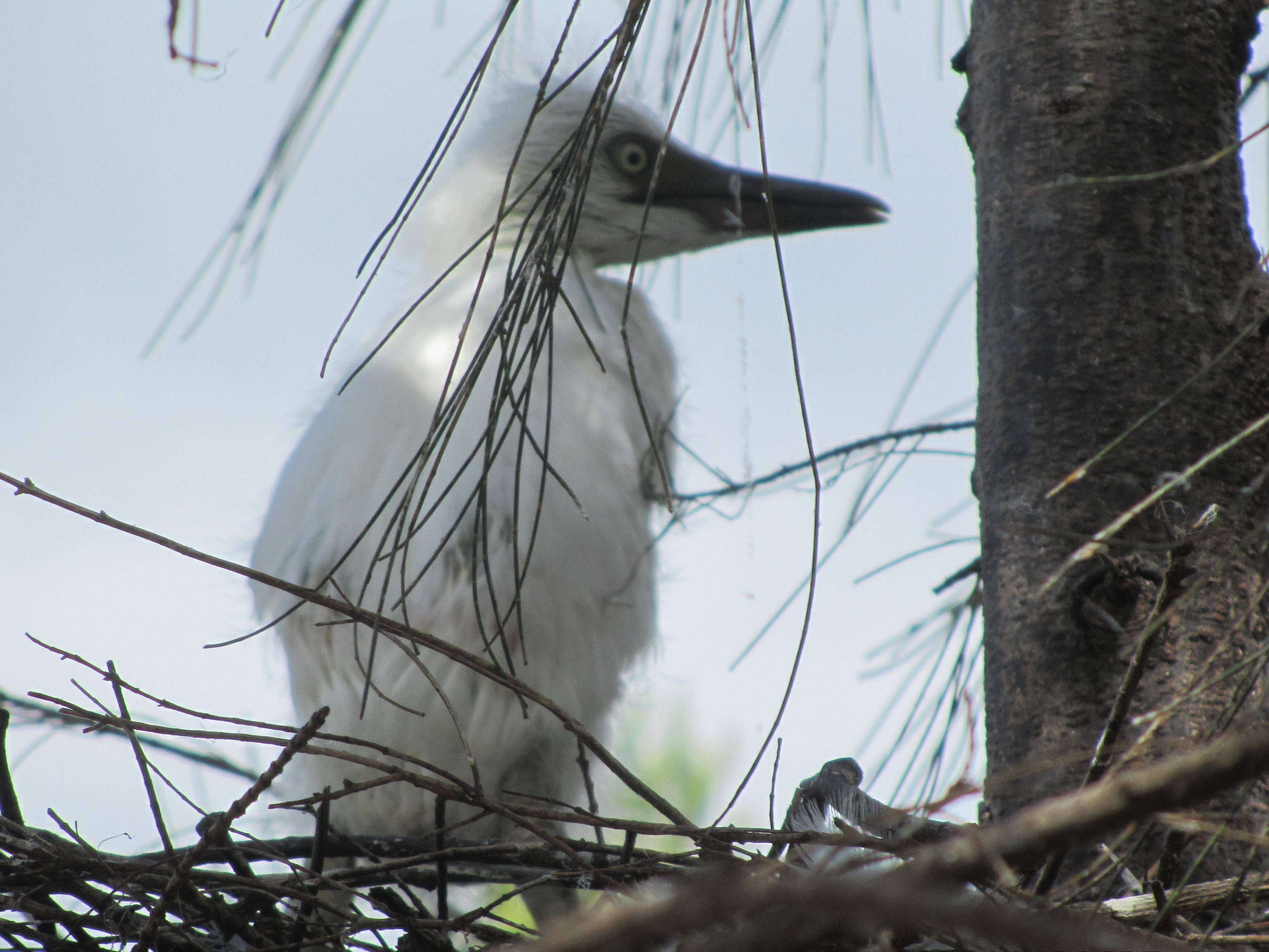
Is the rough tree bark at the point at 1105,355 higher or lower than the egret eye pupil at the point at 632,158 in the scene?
lower

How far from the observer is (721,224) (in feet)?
8.93

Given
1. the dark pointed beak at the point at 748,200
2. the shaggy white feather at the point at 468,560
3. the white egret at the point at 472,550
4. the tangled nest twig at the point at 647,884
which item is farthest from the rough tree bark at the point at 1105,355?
the dark pointed beak at the point at 748,200

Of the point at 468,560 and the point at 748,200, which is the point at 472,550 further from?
the point at 748,200

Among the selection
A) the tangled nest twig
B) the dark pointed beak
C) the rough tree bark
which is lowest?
the tangled nest twig

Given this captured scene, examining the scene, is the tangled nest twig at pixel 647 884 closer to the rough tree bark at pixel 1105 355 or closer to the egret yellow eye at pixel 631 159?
the rough tree bark at pixel 1105 355

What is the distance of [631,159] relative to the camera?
8.86 feet

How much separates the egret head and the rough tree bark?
1242mm

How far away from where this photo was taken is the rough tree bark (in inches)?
46.7

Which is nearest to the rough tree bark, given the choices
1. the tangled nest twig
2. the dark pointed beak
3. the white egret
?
the tangled nest twig

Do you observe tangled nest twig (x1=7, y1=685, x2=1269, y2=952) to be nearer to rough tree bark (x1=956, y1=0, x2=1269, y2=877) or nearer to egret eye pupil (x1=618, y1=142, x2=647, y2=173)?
rough tree bark (x1=956, y1=0, x2=1269, y2=877)

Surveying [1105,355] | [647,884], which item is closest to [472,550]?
[647,884]

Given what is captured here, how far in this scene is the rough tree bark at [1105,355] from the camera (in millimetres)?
1187

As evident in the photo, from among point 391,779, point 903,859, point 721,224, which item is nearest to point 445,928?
point 391,779

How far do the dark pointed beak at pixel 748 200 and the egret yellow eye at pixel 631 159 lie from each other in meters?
0.05
